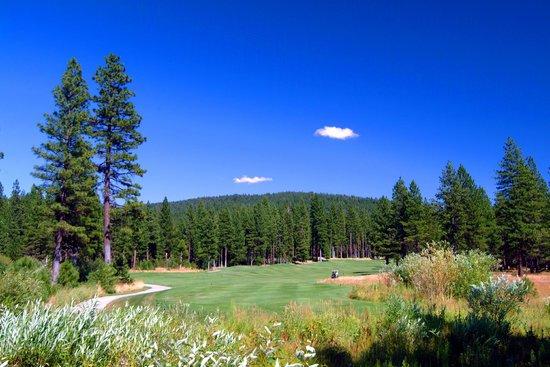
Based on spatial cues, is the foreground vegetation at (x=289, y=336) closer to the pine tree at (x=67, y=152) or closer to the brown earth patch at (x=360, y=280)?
the brown earth patch at (x=360, y=280)

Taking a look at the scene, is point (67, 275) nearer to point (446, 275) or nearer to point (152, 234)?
point (446, 275)

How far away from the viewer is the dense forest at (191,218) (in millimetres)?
29672

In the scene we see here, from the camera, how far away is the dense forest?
97.3 ft

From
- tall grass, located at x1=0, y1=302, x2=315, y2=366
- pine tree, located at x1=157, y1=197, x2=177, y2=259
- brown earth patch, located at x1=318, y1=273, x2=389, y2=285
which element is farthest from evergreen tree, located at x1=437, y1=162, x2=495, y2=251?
tall grass, located at x1=0, y1=302, x2=315, y2=366

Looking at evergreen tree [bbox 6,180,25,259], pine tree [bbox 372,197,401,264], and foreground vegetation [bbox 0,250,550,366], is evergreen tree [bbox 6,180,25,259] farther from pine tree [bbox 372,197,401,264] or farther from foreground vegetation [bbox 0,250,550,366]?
foreground vegetation [bbox 0,250,550,366]

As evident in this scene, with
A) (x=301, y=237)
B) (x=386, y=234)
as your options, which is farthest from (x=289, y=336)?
(x=301, y=237)

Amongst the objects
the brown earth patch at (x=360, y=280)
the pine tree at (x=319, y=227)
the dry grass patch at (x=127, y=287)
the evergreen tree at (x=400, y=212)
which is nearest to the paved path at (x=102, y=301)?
the dry grass patch at (x=127, y=287)

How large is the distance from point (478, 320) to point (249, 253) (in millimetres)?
86864

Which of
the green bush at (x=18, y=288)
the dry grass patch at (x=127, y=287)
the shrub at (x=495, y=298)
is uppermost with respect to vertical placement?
the green bush at (x=18, y=288)

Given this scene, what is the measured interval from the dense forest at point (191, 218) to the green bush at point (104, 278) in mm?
2751

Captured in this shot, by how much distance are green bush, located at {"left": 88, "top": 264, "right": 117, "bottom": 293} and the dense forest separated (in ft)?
9.03

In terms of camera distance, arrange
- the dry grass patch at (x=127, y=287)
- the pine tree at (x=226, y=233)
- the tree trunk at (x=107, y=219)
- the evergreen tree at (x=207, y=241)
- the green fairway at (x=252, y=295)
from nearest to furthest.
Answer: the green fairway at (x=252, y=295)
the dry grass patch at (x=127, y=287)
the tree trunk at (x=107, y=219)
the evergreen tree at (x=207, y=241)
the pine tree at (x=226, y=233)

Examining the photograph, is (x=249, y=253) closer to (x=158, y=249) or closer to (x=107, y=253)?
(x=158, y=249)

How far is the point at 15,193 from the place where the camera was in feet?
Answer: 276
